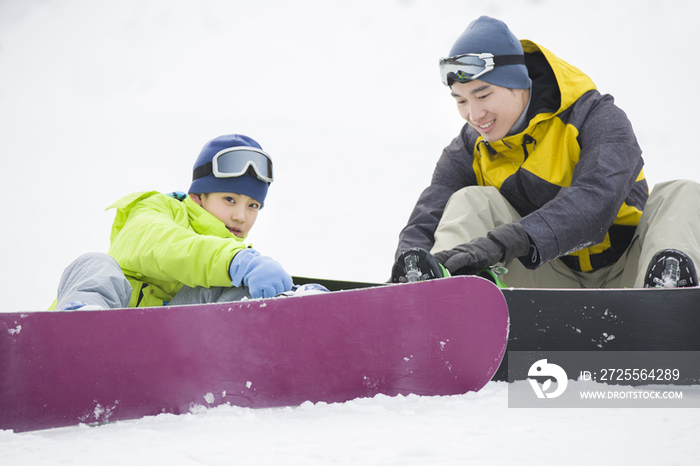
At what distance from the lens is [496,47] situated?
207 cm

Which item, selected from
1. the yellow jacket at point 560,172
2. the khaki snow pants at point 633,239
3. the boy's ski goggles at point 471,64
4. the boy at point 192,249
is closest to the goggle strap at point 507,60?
the boy's ski goggles at point 471,64

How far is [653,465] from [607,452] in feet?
0.26

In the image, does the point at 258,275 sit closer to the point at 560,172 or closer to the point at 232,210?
the point at 232,210

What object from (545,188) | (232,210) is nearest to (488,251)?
(545,188)

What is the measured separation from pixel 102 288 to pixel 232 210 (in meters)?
0.62

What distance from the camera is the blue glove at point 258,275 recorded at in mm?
1536

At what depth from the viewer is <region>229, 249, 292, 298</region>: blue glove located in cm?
154

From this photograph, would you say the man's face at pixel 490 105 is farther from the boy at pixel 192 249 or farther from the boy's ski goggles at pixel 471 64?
the boy at pixel 192 249

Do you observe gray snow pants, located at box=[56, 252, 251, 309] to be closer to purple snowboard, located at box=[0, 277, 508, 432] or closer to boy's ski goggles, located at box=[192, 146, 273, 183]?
purple snowboard, located at box=[0, 277, 508, 432]

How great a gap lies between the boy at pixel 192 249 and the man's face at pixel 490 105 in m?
0.76

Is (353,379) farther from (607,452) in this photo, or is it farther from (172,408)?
(607,452)

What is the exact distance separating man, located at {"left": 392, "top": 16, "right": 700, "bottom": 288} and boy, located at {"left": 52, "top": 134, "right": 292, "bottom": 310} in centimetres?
58

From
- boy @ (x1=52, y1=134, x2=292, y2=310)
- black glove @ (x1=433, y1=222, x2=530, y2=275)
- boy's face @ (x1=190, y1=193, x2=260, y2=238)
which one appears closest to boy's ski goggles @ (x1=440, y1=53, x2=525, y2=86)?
black glove @ (x1=433, y1=222, x2=530, y2=275)

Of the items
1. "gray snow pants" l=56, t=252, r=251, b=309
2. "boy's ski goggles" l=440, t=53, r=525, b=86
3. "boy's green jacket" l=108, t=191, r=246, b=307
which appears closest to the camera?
"gray snow pants" l=56, t=252, r=251, b=309
